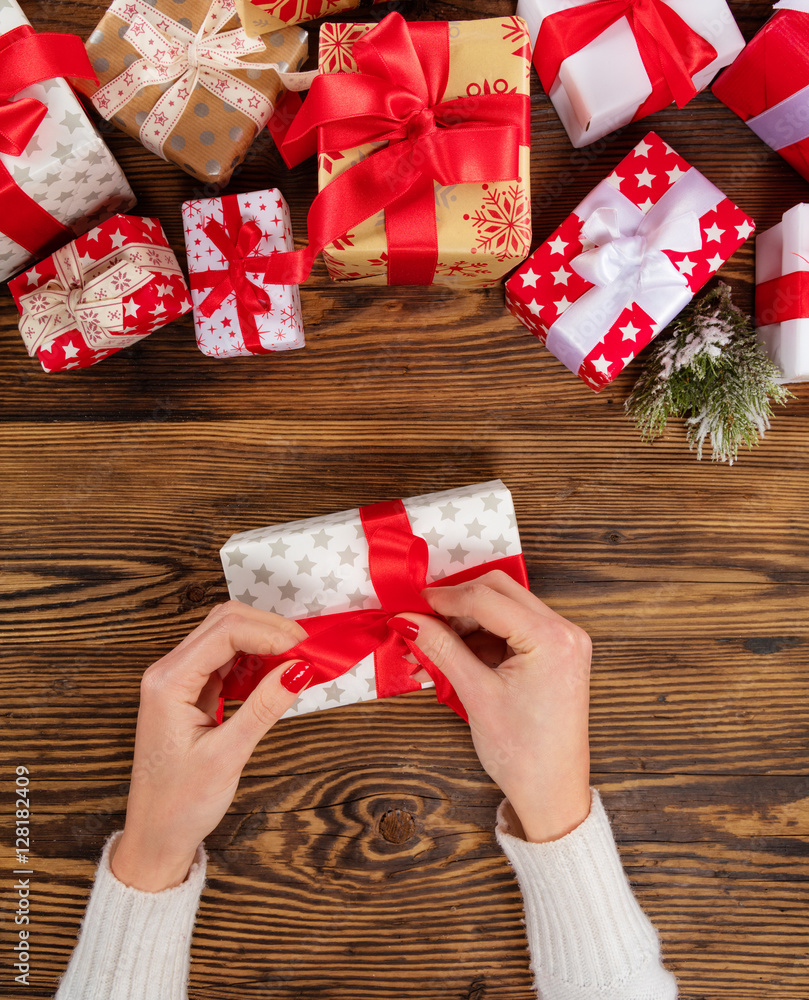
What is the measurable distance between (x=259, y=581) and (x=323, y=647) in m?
0.19

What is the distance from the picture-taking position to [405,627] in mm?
1115

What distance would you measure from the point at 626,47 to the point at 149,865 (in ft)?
5.81

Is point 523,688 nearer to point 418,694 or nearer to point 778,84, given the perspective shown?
point 418,694

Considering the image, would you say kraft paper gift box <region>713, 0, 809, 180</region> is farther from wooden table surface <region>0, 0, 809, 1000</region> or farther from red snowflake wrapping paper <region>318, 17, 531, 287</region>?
red snowflake wrapping paper <region>318, 17, 531, 287</region>

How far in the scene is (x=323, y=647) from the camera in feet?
3.60

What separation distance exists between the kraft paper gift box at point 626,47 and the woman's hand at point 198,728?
45.4 inches

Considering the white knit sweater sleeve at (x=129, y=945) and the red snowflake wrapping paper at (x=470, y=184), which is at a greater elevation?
the red snowflake wrapping paper at (x=470, y=184)

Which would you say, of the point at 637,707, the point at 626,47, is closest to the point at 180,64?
the point at 626,47

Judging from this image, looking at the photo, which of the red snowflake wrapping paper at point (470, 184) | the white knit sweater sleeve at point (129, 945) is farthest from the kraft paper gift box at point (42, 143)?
the white knit sweater sleeve at point (129, 945)

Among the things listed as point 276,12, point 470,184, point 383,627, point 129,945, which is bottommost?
point 129,945

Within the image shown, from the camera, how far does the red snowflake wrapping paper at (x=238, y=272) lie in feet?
4.06

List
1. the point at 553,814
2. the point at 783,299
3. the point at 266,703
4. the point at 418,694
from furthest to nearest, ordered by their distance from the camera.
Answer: the point at 418,694 < the point at 783,299 < the point at 553,814 < the point at 266,703

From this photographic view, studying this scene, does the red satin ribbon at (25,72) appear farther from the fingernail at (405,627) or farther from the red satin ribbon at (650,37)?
the fingernail at (405,627)

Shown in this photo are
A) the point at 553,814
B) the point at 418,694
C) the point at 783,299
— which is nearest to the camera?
the point at 553,814
